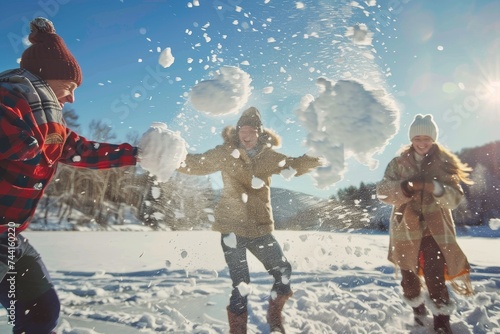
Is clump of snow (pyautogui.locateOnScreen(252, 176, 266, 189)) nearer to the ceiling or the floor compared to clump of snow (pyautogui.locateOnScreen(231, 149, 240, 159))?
nearer to the floor

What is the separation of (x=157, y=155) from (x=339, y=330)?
2066 millimetres

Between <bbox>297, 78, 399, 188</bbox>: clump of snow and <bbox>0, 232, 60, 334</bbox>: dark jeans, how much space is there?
7.02 feet

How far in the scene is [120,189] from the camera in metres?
19.9

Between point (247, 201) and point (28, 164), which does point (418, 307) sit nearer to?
point (247, 201)

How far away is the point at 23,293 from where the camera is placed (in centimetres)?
187

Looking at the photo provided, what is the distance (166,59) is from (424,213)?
2625 mm

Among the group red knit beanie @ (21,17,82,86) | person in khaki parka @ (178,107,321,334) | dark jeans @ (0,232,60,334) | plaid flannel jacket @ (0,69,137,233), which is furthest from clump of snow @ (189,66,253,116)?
dark jeans @ (0,232,60,334)

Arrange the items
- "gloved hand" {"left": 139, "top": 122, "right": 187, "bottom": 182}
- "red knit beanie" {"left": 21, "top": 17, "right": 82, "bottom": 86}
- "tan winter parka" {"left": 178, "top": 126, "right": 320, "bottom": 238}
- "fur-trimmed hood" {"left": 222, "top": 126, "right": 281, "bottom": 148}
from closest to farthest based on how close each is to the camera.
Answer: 1. "red knit beanie" {"left": 21, "top": 17, "right": 82, "bottom": 86}
2. "gloved hand" {"left": 139, "top": 122, "right": 187, "bottom": 182}
3. "tan winter parka" {"left": 178, "top": 126, "right": 320, "bottom": 238}
4. "fur-trimmed hood" {"left": 222, "top": 126, "right": 281, "bottom": 148}

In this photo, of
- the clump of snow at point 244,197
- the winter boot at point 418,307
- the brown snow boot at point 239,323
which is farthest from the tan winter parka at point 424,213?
the brown snow boot at point 239,323

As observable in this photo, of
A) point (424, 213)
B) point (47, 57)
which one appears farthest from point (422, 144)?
point (47, 57)

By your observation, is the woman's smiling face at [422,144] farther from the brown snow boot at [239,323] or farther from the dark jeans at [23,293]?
the dark jeans at [23,293]

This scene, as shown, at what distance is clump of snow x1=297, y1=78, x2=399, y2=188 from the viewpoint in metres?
3.08

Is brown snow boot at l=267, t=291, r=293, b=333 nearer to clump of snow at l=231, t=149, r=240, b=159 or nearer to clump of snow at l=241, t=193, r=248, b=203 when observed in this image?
clump of snow at l=241, t=193, r=248, b=203

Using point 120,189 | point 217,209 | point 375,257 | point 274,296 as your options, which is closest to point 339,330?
point 274,296
